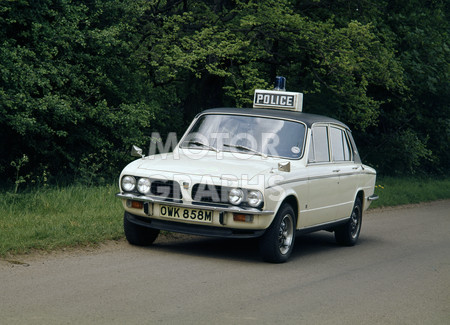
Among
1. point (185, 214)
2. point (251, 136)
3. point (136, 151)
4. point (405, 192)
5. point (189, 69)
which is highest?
point (189, 69)

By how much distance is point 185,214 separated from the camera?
8.27 metres

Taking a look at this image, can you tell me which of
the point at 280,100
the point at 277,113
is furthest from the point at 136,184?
the point at 280,100

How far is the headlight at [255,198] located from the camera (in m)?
8.07

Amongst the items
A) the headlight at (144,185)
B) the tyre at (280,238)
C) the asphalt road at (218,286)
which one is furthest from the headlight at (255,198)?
the headlight at (144,185)

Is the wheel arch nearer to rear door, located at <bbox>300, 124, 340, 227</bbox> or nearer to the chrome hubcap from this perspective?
rear door, located at <bbox>300, 124, 340, 227</bbox>

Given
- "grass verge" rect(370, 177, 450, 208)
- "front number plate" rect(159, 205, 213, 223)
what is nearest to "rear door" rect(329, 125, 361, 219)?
"front number plate" rect(159, 205, 213, 223)

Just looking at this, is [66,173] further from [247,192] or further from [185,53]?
[247,192]

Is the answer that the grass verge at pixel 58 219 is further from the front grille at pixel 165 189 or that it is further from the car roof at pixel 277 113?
the car roof at pixel 277 113

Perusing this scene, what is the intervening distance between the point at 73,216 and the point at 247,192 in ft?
11.4

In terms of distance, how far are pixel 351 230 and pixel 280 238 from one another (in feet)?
9.38

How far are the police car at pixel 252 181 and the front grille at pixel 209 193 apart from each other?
0.01 metres

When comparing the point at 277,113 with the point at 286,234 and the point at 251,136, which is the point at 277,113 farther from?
the point at 286,234

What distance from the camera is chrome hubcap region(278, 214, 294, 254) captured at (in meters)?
8.66

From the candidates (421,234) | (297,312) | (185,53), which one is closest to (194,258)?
(297,312)
